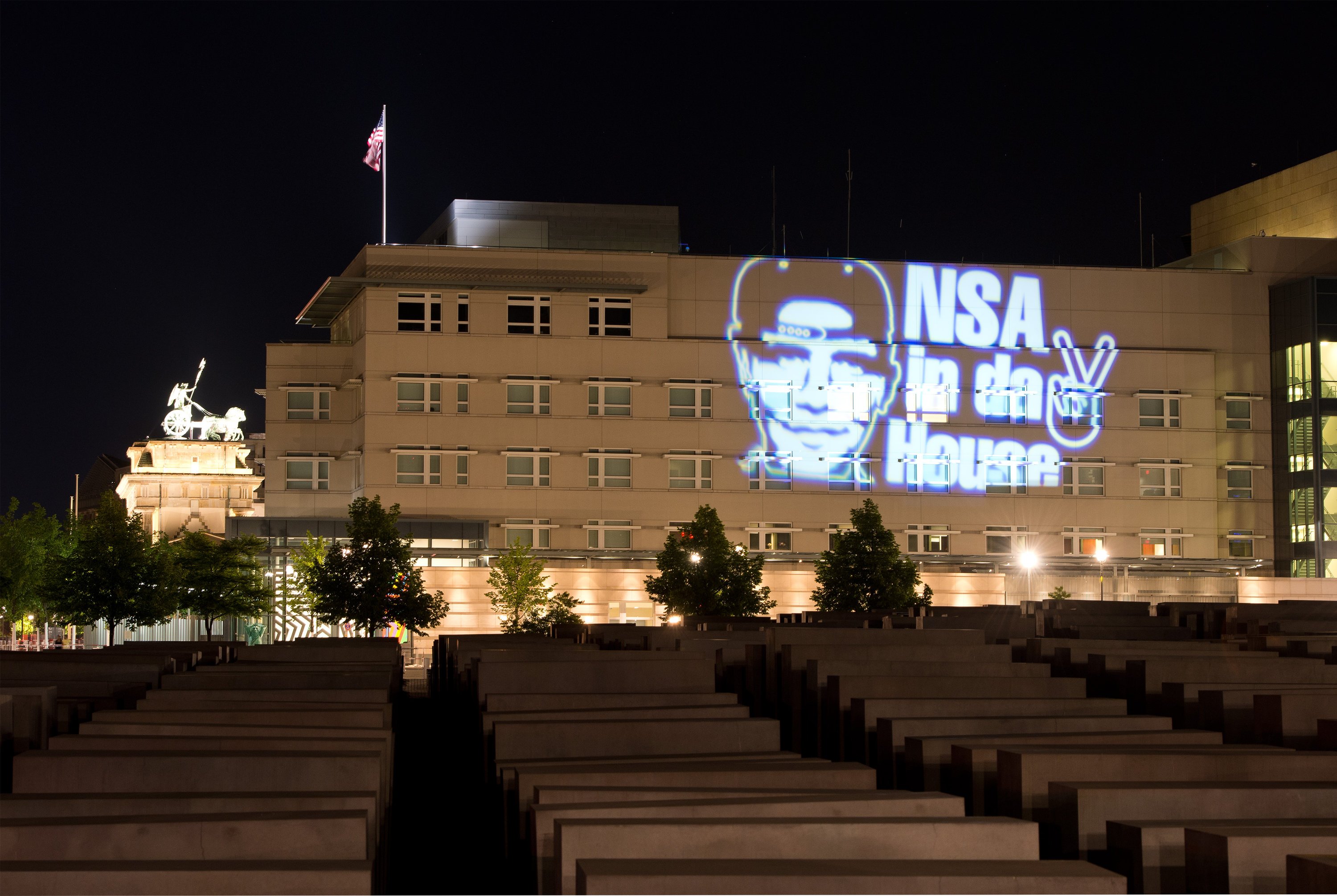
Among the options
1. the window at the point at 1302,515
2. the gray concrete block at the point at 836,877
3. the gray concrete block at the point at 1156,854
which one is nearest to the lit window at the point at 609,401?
the window at the point at 1302,515

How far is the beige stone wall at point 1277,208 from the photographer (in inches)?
3415

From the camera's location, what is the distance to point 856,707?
1274 centimetres

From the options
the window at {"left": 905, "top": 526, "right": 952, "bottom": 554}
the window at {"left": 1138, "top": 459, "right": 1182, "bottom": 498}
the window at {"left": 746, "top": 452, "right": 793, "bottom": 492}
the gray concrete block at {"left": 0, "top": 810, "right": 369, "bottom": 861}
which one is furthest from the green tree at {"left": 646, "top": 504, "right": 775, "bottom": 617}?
the gray concrete block at {"left": 0, "top": 810, "right": 369, "bottom": 861}

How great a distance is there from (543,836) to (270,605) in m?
67.4

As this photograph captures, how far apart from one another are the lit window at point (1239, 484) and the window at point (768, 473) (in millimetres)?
25025

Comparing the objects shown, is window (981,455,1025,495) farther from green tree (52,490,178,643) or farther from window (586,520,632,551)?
green tree (52,490,178,643)

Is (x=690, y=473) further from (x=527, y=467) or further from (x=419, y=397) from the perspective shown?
(x=419, y=397)

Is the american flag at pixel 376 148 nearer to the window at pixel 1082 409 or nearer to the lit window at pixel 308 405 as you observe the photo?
the lit window at pixel 308 405

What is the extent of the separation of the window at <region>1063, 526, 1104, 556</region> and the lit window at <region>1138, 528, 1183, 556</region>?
237 cm

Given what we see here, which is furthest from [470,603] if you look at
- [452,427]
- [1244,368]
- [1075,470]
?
[1244,368]

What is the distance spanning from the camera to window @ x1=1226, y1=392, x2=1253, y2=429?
83000 mm

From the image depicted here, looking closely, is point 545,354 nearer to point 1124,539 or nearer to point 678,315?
point 678,315

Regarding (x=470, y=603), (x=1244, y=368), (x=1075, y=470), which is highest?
(x=1244, y=368)

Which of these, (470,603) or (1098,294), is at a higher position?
(1098,294)
